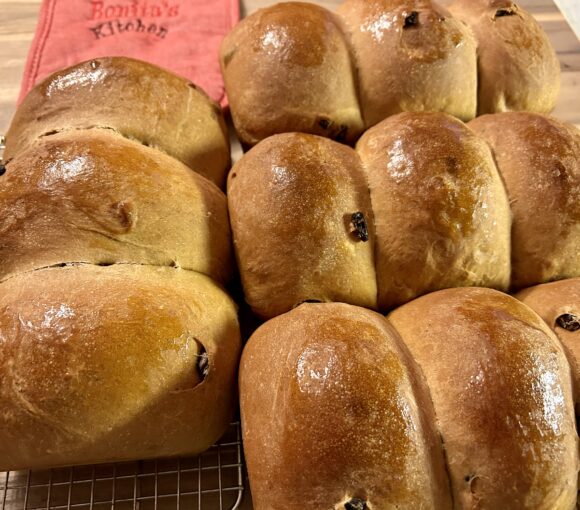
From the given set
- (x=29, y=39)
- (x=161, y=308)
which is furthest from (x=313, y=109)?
(x=29, y=39)

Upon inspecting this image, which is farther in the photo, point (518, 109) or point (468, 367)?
point (518, 109)

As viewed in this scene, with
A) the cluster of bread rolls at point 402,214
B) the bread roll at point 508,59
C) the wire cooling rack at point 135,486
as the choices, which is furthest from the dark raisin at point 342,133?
the wire cooling rack at point 135,486

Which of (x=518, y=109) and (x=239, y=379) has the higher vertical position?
(x=518, y=109)

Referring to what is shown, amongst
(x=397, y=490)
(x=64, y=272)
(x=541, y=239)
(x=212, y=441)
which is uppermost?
(x=64, y=272)

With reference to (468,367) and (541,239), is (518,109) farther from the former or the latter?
(468,367)

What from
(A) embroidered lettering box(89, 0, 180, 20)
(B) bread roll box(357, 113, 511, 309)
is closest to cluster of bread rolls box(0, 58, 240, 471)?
(B) bread roll box(357, 113, 511, 309)

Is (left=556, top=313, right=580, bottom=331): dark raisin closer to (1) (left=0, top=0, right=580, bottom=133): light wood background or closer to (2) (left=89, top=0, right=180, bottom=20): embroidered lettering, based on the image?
(1) (left=0, top=0, right=580, bottom=133): light wood background
